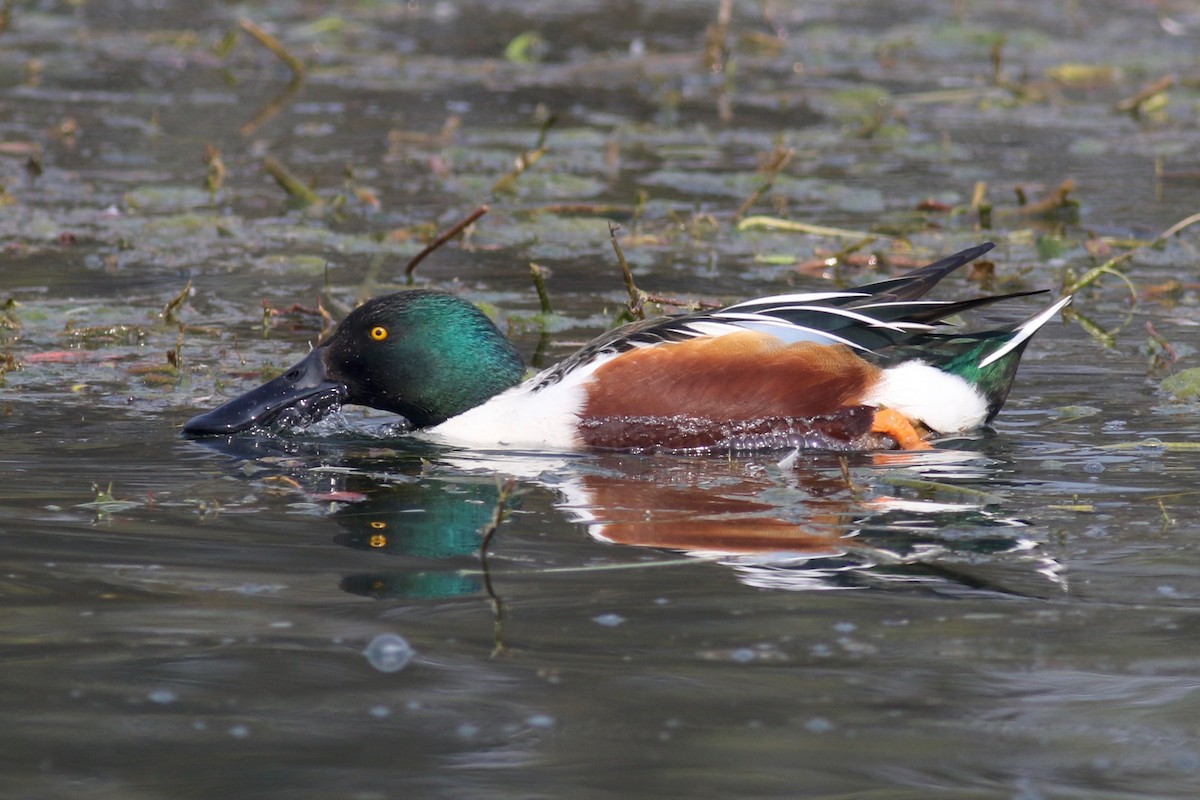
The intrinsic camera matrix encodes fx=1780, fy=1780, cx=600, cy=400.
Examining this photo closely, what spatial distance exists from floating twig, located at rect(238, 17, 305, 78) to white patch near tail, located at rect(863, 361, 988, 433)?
6.03 metres

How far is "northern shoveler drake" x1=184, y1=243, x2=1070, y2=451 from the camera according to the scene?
5.08m

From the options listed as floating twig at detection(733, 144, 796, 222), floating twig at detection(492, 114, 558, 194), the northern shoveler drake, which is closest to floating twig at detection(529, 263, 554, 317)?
the northern shoveler drake

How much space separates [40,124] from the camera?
10352mm

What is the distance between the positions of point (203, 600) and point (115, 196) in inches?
212

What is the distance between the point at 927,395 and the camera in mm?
5285

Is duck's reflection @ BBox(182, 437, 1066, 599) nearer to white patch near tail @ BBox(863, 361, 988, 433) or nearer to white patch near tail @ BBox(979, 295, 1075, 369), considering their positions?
white patch near tail @ BBox(863, 361, 988, 433)

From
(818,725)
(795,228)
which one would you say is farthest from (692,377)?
(795,228)

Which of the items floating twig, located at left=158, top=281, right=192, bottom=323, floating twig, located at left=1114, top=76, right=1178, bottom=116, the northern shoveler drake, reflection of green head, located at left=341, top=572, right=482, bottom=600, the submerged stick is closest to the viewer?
the submerged stick

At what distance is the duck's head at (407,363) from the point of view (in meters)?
5.31

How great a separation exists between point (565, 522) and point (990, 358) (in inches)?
66.0

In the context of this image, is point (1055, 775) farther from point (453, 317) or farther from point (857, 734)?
point (453, 317)

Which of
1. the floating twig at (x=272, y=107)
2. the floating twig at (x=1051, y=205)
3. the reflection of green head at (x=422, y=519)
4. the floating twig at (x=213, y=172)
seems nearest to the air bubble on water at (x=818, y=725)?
the reflection of green head at (x=422, y=519)

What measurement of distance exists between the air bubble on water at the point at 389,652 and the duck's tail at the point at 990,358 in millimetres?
2432

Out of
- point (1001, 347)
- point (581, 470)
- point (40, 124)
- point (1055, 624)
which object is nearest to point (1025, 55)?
point (40, 124)
